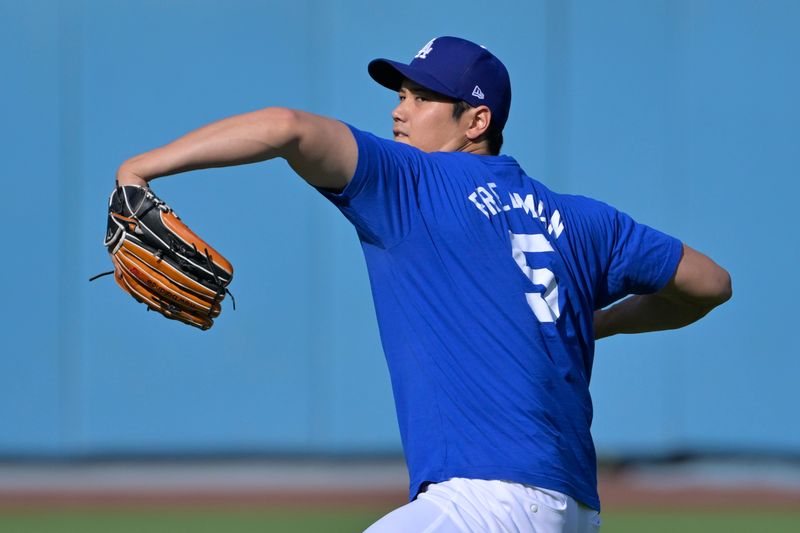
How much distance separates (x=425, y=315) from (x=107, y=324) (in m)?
5.62

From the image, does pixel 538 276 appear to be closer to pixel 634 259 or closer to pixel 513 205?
pixel 513 205

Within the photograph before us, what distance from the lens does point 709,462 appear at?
7781mm

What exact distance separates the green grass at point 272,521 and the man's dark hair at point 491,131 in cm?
325

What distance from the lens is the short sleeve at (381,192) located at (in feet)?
8.05

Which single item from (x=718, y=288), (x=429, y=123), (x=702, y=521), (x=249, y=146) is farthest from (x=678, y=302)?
(x=702, y=521)

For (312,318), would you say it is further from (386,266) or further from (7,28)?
(386,266)

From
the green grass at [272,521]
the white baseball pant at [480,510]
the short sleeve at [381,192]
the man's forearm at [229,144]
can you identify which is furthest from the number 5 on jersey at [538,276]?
the green grass at [272,521]

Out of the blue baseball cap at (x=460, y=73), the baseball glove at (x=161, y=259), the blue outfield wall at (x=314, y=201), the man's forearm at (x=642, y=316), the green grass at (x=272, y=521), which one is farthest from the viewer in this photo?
the blue outfield wall at (x=314, y=201)

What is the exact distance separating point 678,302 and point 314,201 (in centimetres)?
484

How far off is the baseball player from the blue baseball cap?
0.21m

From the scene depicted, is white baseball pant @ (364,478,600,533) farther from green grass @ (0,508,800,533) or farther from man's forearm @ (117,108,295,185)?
green grass @ (0,508,800,533)

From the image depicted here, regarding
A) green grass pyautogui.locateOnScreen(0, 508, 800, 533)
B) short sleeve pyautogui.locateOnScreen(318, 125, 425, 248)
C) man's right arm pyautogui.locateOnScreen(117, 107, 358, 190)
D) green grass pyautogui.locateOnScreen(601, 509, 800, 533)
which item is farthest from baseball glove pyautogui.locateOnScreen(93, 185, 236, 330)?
green grass pyautogui.locateOnScreen(601, 509, 800, 533)

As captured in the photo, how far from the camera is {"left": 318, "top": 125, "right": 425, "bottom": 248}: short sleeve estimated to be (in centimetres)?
246

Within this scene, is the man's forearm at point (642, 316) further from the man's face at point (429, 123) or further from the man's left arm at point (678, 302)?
the man's face at point (429, 123)
